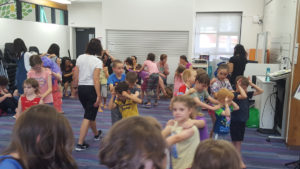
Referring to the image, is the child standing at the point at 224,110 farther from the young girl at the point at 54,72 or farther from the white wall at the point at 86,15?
the white wall at the point at 86,15

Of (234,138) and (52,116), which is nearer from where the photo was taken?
(52,116)

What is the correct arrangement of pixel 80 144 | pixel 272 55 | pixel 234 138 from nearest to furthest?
pixel 234 138 → pixel 80 144 → pixel 272 55

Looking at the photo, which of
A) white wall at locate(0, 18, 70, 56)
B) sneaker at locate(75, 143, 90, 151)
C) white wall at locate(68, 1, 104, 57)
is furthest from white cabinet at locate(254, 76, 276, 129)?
white wall at locate(68, 1, 104, 57)

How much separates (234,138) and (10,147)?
2.74 m

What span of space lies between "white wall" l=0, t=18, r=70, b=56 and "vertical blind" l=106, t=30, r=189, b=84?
324 cm

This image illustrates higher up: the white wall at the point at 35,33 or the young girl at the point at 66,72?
the white wall at the point at 35,33

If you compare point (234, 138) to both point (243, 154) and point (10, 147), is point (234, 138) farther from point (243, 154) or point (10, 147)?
point (10, 147)

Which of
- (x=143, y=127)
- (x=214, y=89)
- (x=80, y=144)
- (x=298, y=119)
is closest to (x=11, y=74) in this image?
(x=80, y=144)

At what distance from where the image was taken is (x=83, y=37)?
12.1m

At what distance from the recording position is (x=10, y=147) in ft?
3.69

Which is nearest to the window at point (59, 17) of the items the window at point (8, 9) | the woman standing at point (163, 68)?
the window at point (8, 9)

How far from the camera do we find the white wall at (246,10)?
9656mm

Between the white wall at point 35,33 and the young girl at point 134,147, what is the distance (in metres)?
8.95

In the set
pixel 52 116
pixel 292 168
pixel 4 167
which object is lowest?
pixel 292 168
